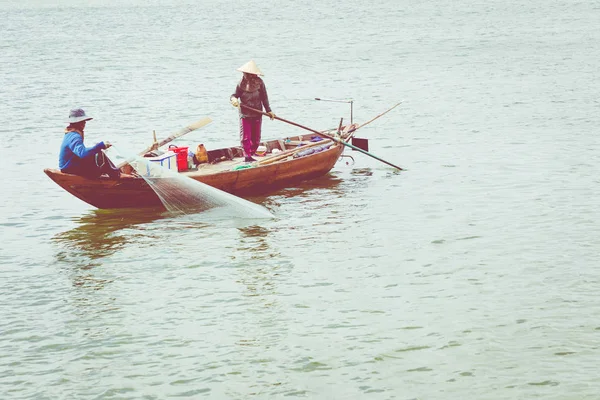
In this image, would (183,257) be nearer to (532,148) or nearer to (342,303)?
Result: (342,303)

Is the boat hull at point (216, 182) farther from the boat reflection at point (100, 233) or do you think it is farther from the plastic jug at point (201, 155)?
the plastic jug at point (201, 155)

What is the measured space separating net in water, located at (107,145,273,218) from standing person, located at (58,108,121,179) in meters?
0.45

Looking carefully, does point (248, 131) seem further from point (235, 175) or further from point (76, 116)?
point (76, 116)

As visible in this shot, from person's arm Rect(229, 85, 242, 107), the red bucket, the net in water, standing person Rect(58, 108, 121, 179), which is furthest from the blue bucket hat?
person's arm Rect(229, 85, 242, 107)

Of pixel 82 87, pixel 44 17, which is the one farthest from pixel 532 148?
pixel 44 17

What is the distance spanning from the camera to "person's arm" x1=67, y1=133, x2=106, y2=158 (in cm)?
1341

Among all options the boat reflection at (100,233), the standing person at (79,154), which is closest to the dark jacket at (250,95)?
the boat reflection at (100,233)

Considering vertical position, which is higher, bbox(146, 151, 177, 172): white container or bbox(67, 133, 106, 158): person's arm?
bbox(67, 133, 106, 158): person's arm

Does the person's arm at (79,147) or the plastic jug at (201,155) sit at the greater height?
the person's arm at (79,147)

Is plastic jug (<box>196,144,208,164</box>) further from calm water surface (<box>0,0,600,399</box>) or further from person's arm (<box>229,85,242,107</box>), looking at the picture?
calm water surface (<box>0,0,600,399</box>)

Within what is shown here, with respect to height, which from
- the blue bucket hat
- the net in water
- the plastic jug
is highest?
the blue bucket hat

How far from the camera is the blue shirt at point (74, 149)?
1343 cm

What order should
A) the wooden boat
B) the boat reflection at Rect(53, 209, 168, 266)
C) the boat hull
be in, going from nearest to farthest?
the boat reflection at Rect(53, 209, 168, 266) < the boat hull < the wooden boat

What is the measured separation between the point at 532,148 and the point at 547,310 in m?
9.92
